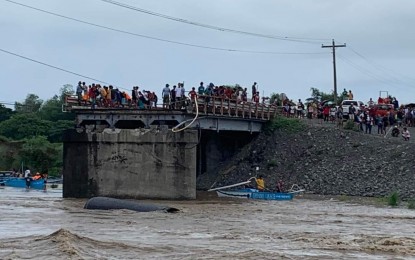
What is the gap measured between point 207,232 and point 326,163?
108 feet

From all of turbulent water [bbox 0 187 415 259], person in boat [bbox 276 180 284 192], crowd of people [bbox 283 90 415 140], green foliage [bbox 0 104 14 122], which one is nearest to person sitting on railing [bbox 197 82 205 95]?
person in boat [bbox 276 180 284 192]

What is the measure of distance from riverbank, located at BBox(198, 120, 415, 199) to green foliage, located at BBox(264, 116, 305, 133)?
307 mm

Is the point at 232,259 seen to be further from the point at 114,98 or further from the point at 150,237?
the point at 114,98

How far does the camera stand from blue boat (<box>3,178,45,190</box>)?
67.7 metres

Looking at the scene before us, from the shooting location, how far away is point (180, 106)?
51.8 meters

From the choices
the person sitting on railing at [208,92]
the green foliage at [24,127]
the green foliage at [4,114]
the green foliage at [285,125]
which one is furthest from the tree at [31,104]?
the person sitting on railing at [208,92]

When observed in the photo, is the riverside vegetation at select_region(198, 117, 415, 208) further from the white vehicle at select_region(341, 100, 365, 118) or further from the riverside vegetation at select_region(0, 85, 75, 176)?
the riverside vegetation at select_region(0, 85, 75, 176)

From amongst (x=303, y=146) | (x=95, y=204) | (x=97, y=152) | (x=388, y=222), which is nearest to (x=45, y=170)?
(x=303, y=146)

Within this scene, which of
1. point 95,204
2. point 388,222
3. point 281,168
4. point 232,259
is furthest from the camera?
point 281,168

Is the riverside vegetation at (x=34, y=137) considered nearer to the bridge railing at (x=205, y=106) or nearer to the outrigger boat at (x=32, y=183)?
the outrigger boat at (x=32, y=183)

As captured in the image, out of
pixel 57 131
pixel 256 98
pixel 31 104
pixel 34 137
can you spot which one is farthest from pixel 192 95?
pixel 31 104

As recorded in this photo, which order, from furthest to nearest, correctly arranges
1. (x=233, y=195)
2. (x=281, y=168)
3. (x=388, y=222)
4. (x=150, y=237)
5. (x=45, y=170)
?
(x=45, y=170) < (x=281, y=168) < (x=233, y=195) < (x=388, y=222) < (x=150, y=237)

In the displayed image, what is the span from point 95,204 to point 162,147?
38.2 ft

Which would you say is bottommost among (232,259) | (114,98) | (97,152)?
(232,259)
